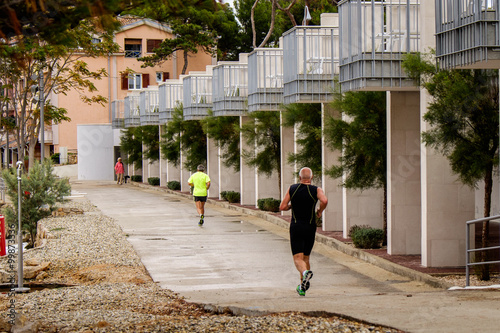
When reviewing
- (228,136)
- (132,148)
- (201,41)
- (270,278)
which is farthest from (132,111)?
(270,278)

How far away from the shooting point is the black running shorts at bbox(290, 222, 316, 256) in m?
11.5

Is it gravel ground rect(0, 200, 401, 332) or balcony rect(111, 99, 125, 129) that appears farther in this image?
balcony rect(111, 99, 125, 129)

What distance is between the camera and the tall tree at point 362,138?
17859 mm

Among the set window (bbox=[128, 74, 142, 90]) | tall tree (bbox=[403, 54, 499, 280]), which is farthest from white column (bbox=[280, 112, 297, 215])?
window (bbox=[128, 74, 142, 90])

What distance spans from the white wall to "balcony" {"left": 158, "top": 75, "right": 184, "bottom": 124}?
73.6 ft

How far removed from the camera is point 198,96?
37719 millimetres

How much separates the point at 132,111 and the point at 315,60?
1416 inches

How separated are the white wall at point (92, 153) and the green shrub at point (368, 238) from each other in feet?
167

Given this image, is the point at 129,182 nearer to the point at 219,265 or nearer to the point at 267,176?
the point at 267,176

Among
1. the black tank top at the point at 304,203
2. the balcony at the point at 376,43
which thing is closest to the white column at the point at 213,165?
the balcony at the point at 376,43

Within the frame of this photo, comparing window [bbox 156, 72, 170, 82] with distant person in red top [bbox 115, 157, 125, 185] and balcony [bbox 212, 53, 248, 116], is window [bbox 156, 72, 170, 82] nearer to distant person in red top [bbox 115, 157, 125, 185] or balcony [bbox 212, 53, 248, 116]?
distant person in red top [bbox 115, 157, 125, 185]

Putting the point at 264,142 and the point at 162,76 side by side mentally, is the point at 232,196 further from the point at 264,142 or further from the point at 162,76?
the point at 162,76

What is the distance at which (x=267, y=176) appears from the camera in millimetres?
29312

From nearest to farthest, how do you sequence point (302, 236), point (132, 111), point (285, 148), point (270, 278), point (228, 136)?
point (302, 236)
point (270, 278)
point (285, 148)
point (228, 136)
point (132, 111)
